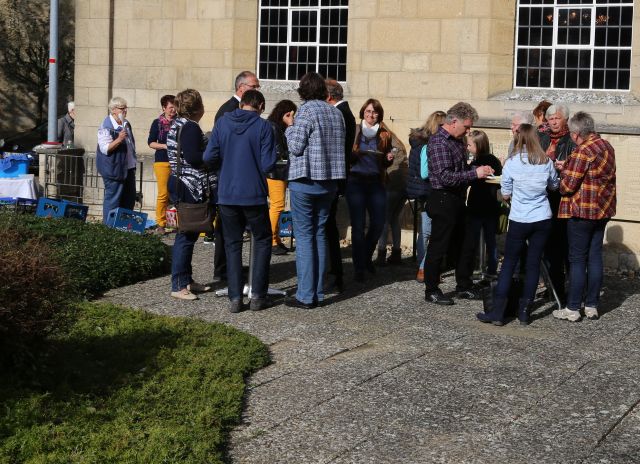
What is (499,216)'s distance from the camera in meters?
11.1

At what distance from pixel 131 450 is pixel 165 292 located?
15.2 feet

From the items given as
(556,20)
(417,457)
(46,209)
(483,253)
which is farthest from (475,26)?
(417,457)

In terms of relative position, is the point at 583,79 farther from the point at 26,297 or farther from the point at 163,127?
the point at 26,297

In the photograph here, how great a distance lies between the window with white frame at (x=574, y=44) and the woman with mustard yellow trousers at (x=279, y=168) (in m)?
3.67

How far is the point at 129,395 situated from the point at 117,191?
7207mm

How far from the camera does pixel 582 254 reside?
9.68 metres

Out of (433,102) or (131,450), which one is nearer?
(131,450)

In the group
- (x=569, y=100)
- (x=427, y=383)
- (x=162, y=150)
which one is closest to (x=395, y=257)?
(x=569, y=100)

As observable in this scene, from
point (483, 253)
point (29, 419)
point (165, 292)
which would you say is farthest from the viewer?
point (483, 253)

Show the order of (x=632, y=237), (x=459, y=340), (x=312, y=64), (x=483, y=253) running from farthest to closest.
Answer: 1. (x=312, y=64)
2. (x=632, y=237)
3. (x=483, y=253)
4. (x=459, y=340)

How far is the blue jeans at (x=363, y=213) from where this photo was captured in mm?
11344

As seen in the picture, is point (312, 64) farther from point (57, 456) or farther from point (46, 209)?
point (57, 456)

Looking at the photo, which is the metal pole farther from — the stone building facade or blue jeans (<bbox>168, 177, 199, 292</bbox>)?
blue jeans (<bbox>168, 177, 199, 292</bbox>)

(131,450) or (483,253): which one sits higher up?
(483,253)
